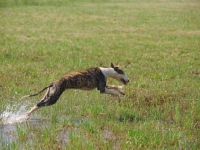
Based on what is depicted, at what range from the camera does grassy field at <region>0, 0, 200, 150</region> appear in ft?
26.6

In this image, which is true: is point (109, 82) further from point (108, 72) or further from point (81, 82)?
point (81, 82)

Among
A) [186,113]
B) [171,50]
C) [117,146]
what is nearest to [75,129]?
[117,146]

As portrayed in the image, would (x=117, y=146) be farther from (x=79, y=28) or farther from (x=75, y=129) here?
(x=79, y=28)

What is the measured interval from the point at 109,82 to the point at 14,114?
159 inches

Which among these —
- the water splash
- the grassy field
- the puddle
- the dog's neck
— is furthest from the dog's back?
the water splash

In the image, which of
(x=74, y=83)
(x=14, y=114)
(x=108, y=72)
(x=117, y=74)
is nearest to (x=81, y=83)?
(x=74, y=83)

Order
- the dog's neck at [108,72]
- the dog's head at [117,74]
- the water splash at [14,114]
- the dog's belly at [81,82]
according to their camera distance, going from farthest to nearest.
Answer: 1. the dog's head at [117,74]
2. the dog's neck at [108,72]
3. the dog's belly at [81,82]
4. the water splash at [14,114]

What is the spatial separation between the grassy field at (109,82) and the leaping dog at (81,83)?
0.34 metres

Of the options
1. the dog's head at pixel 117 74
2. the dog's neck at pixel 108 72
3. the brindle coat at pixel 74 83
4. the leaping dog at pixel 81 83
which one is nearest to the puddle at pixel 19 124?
the leaping dog at pixel 81 83

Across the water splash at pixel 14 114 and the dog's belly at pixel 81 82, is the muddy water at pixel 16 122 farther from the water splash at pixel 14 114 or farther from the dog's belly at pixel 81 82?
the dog's belly at pixel 81 82

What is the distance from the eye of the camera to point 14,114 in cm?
973

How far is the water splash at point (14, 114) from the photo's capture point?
30.6 ft

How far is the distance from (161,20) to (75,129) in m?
24.0

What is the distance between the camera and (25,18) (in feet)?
102
